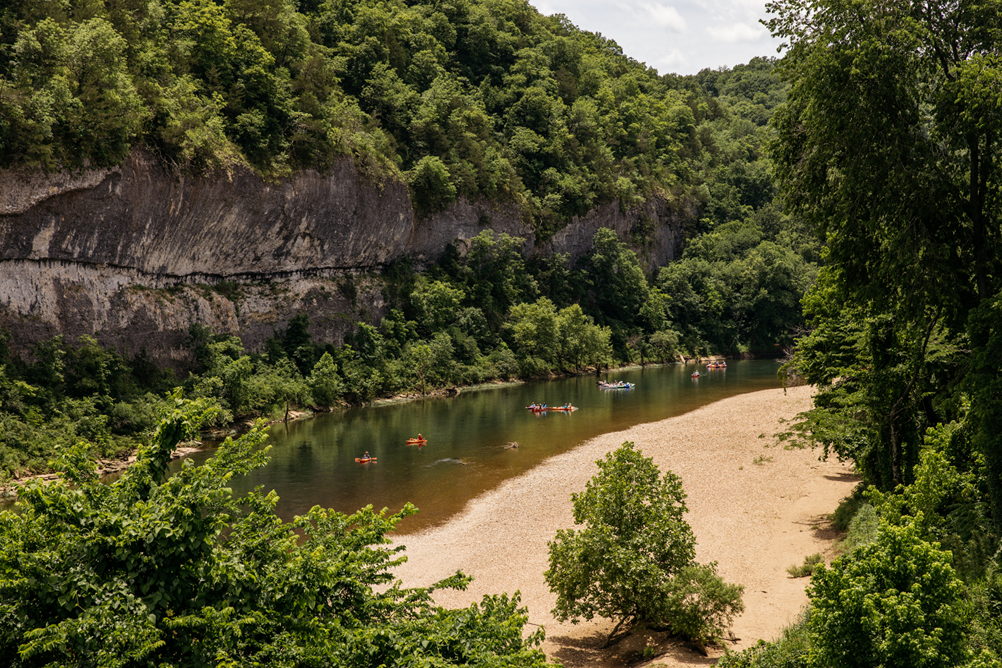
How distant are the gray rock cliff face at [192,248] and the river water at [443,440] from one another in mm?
10141

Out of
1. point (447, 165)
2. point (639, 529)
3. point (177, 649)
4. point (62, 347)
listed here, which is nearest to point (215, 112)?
point (62, 347)

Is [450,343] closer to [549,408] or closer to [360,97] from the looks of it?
[549,408]

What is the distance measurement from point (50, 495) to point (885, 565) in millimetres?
9231

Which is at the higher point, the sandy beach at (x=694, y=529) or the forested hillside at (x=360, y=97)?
the forested hillside at (x=360, y=97)

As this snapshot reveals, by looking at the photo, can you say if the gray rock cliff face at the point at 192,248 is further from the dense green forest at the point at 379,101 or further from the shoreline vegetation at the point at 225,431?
the shoreline vegetation at the point at 225,431

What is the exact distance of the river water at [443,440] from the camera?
28125mm

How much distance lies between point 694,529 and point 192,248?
3831 cm

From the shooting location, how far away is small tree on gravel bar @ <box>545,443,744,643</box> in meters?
13.8

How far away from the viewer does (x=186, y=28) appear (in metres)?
47.7

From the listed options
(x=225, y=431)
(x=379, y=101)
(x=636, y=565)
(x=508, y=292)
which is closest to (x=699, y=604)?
(x=636, y=565)

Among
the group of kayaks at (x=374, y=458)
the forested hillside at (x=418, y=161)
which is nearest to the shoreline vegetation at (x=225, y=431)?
the forested hillside at (x=418, y=161)

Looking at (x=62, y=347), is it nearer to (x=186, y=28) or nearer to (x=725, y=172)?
(x=186, y=28)

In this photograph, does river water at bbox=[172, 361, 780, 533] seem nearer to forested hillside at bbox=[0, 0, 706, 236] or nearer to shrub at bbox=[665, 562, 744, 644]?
shrub at bbox=[665, 562, 744, 644]

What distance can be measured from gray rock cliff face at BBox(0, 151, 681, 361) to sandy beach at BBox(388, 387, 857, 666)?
2477 centimetres
